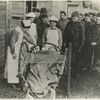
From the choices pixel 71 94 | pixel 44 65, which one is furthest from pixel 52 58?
pixel 71 94

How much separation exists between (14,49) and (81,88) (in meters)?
0.68

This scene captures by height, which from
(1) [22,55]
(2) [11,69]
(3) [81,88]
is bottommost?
(3) [81,88]

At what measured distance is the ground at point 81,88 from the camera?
4.44 metres

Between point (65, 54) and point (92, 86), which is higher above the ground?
point (65, 54)

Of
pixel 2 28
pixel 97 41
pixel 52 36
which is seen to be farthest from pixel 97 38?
pixel 2 28

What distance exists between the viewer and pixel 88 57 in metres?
4.70

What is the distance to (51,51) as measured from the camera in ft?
14.3

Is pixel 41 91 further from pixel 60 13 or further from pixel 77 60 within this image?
pixel 60 13

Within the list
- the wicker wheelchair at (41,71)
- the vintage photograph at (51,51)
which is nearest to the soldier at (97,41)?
the vintage photograph at (51,51)

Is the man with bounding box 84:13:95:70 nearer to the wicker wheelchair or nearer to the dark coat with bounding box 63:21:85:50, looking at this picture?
the dark coat with bounding box 63:21:85:50

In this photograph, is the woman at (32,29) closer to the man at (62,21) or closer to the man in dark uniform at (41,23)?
the man in dark uniform at (41,23)

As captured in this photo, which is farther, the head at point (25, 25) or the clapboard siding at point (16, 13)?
the clapboard siding at point (16, 13)

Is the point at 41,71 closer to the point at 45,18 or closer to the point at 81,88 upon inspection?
the point at 81,88

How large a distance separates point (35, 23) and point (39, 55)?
396 mm
